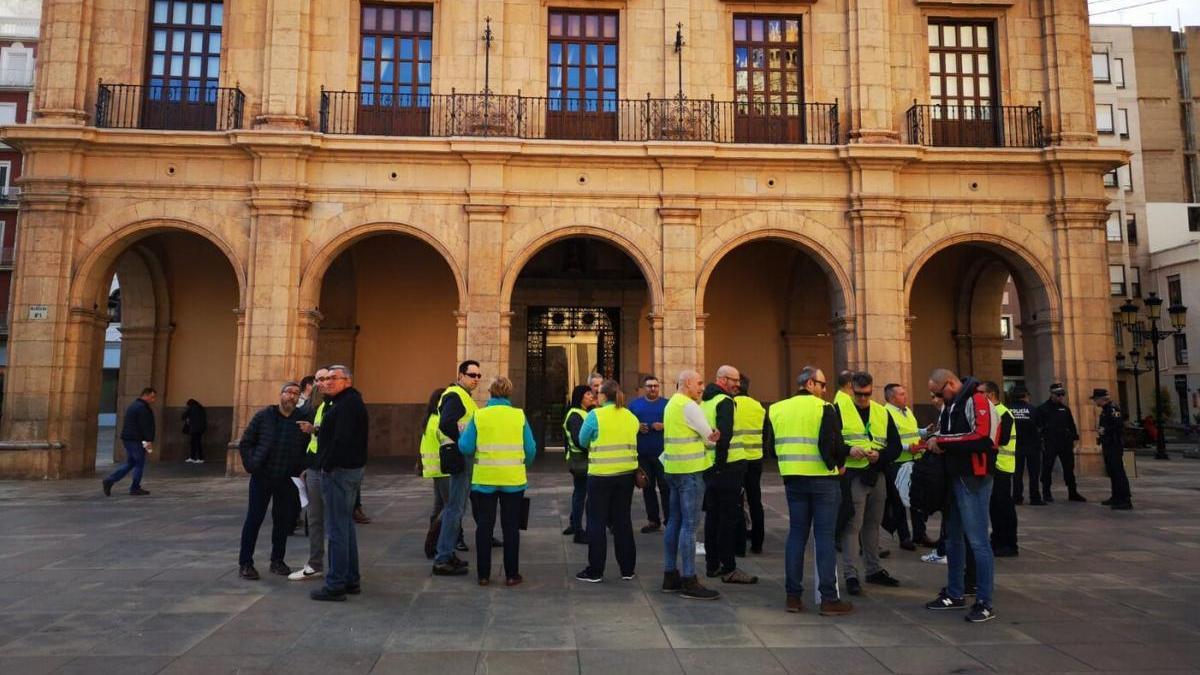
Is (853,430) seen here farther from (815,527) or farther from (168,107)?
(168,107)

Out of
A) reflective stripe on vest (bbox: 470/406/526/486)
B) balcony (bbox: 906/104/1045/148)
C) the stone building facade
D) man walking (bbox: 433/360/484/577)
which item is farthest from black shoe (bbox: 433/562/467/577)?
balcony (bbox: 906/104/1045/148)

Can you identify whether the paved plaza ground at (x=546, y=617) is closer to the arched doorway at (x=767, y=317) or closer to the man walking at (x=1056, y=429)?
the man walking at (x=1056, y=429)

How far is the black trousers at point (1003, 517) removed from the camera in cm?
777

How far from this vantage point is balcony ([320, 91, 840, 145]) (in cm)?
1538

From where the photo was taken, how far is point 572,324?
1959cm

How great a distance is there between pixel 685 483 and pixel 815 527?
1.13 metres

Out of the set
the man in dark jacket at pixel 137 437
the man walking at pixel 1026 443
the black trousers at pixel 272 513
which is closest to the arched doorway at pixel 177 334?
the man in dark jacket at pixel 137 437

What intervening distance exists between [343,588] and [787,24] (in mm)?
15363

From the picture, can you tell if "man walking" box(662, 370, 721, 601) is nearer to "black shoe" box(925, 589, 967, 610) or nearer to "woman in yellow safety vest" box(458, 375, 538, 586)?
"woman in yellow safety vest" box(458, 375, 538, 586)

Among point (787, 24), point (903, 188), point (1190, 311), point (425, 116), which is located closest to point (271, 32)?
point (425, 116)

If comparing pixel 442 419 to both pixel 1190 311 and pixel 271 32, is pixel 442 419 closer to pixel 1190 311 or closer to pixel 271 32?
pixel 271 32

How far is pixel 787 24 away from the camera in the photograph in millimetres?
16422

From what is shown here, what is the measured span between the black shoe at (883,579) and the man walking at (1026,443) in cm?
524

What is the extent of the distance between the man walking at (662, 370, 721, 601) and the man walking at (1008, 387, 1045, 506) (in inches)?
261
